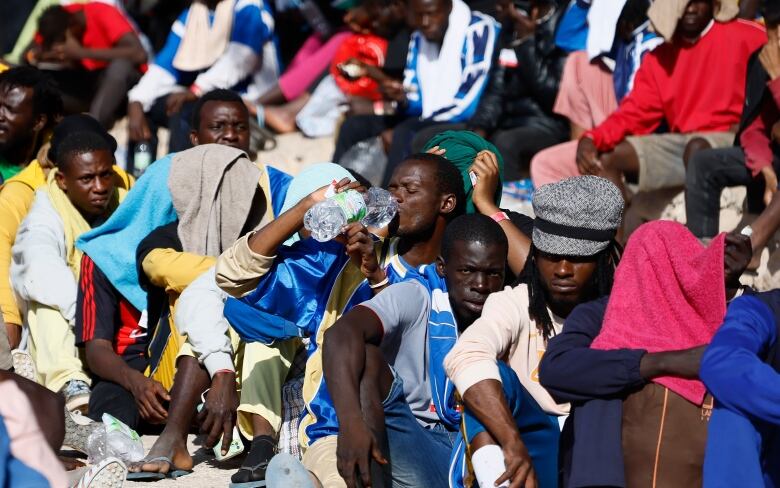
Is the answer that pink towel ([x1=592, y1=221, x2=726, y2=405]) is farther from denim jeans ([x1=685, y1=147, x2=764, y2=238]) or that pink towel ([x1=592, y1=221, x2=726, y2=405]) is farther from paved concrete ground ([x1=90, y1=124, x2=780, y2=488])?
denim jeans ([x1=685, y1=147, x2=764, y2=238])

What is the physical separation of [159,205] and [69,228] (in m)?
0.65

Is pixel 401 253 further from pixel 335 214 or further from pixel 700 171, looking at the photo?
pixel 700 171

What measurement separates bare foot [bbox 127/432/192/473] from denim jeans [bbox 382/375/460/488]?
1.16 m

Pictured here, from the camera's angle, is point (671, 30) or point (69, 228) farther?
point (671, 30)

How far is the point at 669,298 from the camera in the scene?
438 centimetres

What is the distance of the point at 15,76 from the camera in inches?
329

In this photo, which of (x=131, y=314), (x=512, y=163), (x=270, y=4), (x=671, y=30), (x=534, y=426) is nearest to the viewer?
(x=534, y=426)

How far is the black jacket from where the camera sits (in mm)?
9031

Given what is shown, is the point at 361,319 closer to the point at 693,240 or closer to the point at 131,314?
the point at 693,240

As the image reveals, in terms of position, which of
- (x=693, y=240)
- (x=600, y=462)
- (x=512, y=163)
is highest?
(x=693, y=240)

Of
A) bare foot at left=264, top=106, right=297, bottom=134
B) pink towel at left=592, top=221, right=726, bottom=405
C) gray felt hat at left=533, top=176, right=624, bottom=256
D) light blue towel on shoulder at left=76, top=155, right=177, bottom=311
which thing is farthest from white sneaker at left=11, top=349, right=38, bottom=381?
bare foot at left=264, top=106, right=297, bottom=134

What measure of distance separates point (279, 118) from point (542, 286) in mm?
5904

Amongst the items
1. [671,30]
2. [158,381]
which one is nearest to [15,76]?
[158,381]

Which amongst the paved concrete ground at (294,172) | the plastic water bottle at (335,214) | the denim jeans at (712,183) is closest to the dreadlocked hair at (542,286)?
the plastic water bottle at (335,214)
